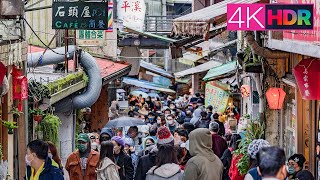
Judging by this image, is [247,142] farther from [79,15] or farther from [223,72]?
[223,72]

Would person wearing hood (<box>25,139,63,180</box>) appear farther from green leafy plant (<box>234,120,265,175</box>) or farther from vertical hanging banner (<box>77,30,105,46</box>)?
vertical hanging banner (<box>77,30,105,46</box>)

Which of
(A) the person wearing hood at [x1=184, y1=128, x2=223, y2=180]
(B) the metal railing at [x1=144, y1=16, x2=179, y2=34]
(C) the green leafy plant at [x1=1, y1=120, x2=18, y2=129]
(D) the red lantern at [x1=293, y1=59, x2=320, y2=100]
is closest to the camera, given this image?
(A) the person wearing hood at [x1=184, y1=128, x2=223, y2=180]

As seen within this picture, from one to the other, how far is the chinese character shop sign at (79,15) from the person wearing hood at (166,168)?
7.89 metres

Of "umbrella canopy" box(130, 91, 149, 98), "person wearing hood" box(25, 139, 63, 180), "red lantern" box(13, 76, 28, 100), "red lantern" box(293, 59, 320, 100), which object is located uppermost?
"red lantern" box(293, 59, 320, 100)

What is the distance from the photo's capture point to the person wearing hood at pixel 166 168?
41.4 ft

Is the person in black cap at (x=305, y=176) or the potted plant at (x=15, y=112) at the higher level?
the potted plant at (x=15, y=112)

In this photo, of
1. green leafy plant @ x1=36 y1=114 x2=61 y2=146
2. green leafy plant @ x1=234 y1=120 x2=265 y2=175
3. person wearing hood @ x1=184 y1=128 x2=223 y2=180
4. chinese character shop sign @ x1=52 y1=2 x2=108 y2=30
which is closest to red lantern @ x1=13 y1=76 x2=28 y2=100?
green leafy plant @ x1=36 y1=114 x2=61 y2=146

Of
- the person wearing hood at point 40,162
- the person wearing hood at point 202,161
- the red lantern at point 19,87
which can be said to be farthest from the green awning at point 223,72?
the person wearing hood at point 40,162

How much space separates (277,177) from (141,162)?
23.1 ft

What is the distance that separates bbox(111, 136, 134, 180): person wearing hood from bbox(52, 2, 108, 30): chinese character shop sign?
483cm

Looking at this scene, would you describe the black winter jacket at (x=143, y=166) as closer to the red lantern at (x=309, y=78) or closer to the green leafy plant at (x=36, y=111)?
the red lantern at (x=309, y=78)

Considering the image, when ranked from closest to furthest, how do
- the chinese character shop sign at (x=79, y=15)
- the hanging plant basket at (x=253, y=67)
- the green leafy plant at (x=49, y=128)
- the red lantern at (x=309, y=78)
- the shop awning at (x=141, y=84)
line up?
the red lantern at (x=309, y=78), the green leafy plant at (x=49, y=128), the chinese character shop sign at (x=79, y=15), the hanging plant basket at (x=253, y=67), the shop awning at (x=141, y=84)

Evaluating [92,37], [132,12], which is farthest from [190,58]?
[92,37]

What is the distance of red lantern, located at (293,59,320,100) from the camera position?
595 inches
